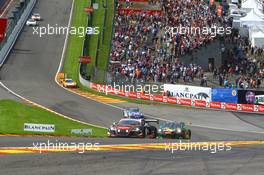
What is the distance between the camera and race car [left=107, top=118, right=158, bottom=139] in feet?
103

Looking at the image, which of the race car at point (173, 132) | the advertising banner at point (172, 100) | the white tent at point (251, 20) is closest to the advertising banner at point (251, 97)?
the advertising banner at point (172, 100)

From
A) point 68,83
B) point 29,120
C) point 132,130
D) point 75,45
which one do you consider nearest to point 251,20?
point 75,45

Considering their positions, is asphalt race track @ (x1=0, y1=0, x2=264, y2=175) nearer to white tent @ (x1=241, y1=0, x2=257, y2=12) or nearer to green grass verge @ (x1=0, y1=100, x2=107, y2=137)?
green grass verge @ (x1=0, y1=100, x2=107, y2=137)

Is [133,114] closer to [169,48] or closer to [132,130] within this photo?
[132,130]

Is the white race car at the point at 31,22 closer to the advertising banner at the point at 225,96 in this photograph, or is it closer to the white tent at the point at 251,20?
the white tent at the point at 251,20

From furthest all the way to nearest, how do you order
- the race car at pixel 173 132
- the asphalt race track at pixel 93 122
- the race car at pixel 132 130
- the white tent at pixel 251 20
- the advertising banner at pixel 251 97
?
the white tent at pixel 251 20 < the advertising banner at pixel 251 97 < the race car at pixel 173 132 < the race car at pixel 132 130 < the asphalt race track at pixel 93 122

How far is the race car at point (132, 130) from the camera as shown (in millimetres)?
31359

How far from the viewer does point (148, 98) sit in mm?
52312

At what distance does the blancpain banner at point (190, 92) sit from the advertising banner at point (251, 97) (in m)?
2.40

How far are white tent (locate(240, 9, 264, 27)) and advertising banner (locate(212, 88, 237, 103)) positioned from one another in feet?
62.8

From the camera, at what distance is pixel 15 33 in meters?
68.2

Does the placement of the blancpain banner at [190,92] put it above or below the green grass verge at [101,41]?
below

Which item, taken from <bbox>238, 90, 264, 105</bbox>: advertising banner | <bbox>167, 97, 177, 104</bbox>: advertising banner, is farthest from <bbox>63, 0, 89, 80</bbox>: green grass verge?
<bbox>238, 90, 264, 105</bbox>: advertising banner

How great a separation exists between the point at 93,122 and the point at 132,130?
11.0 meters
